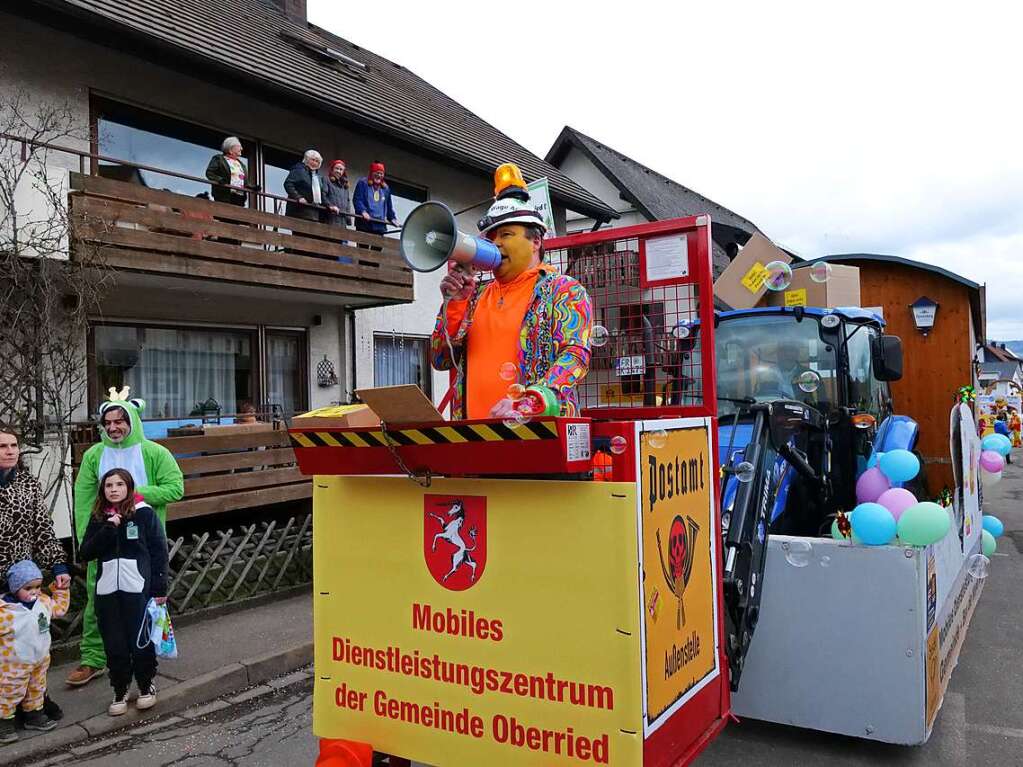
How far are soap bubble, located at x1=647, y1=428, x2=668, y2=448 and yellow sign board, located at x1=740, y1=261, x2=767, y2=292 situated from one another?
3698mm

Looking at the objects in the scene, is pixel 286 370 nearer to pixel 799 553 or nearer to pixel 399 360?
pixel 399 360

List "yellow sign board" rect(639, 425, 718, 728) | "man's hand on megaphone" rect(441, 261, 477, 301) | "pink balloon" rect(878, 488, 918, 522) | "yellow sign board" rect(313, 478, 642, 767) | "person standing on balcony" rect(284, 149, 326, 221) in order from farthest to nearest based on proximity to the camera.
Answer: "person standing on balcony" rect(284, 149, 326, 221), "pink balloon" rect(878, 488, 918, 522), "man's hand on megaphone" rect(441, 261, 477, 301), "yellow sign board" rect(639, 425, 718, 728), "yellow sign board" rect(313, 478, 642, 767)

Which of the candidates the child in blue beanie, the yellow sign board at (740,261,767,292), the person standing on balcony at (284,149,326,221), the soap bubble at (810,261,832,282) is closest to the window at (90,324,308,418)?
the person standing on balcony at (284,149,326,221)

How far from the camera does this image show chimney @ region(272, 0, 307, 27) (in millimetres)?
14656

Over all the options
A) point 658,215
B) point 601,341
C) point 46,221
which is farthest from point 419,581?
point 658,215

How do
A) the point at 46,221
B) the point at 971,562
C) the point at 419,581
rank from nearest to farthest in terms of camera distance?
the point at 419,581 < the point at 971,562 < the point at 46,221

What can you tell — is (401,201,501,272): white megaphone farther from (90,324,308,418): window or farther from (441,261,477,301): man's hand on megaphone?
(90,324,308,418): window

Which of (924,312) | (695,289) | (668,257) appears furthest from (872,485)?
(924,312)

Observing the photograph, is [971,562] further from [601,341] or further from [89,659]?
[89,659]

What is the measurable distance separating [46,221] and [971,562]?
321 inches

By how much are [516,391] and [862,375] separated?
141 inches

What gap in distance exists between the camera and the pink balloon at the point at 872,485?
181 inches

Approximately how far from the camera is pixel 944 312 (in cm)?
869

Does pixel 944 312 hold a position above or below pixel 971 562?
above
